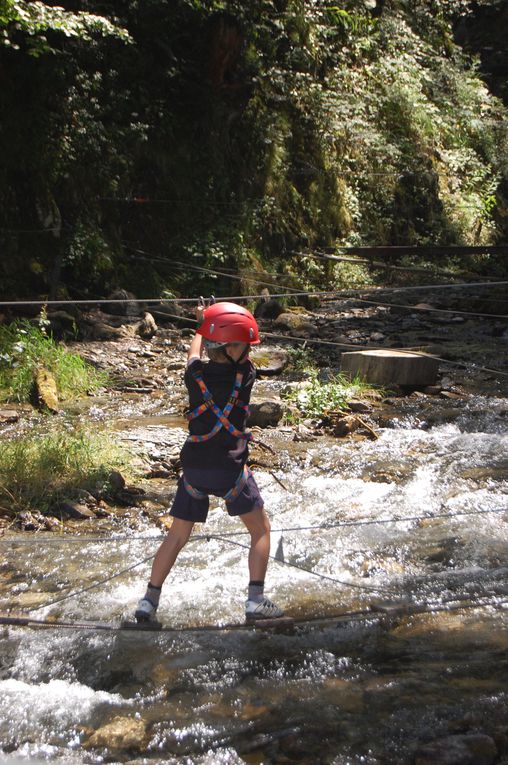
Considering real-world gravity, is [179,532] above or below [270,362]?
above

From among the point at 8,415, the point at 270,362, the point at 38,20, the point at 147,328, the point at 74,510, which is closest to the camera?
the point at 74,510

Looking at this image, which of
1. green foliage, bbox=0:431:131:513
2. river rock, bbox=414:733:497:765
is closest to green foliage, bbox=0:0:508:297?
green foliage, bbox=0:431:131:513

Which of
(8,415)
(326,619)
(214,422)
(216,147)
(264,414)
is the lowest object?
(8,415)

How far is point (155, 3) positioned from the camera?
12211 millimetres

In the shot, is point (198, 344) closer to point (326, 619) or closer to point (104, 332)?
point (326, 619)

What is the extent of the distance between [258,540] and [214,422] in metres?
0.57

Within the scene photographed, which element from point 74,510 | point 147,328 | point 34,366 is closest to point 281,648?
point 74,510

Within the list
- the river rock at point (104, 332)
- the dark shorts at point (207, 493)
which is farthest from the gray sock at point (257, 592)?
the river rock at point (104, 332)

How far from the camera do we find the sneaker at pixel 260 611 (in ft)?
11.2

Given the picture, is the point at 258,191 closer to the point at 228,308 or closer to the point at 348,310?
the point at 348,310

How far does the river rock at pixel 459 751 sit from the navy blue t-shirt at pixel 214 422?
4.41 ft

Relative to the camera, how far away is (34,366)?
25.9ft

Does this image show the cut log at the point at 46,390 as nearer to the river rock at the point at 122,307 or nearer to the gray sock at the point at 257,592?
the river rock at the point at 122,307

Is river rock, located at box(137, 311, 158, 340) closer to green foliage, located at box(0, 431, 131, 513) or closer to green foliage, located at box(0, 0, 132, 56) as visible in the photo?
green foliage, located at box(0, 0, 132, 56)
